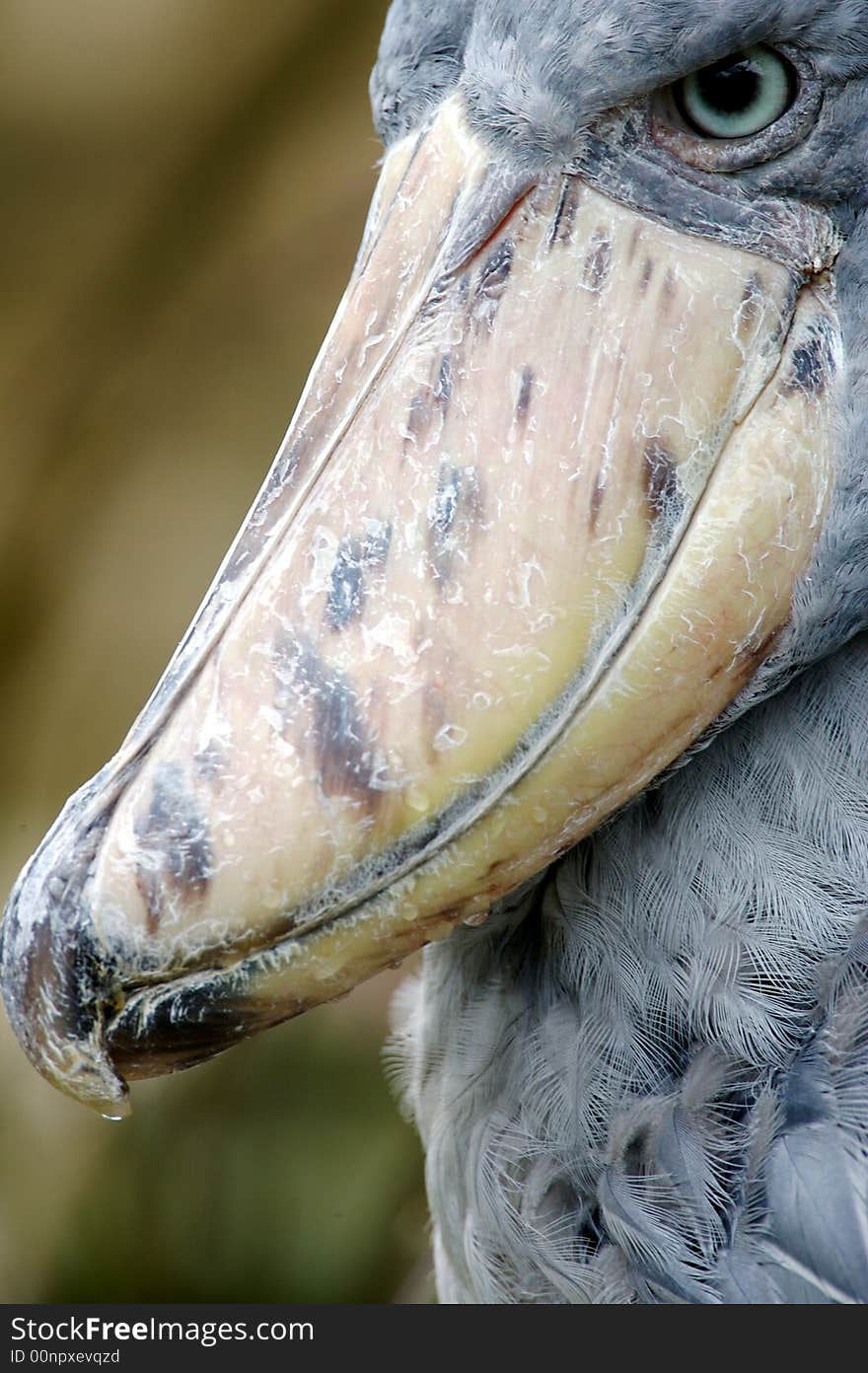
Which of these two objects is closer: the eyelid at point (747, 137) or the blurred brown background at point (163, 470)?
the eyelid at point (747, 137)

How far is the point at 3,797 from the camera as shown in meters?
3.28

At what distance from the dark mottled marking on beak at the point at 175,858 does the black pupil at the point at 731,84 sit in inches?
24.0

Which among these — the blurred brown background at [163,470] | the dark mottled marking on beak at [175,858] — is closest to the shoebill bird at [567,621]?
the dark mottled marking on beak at [175,858]

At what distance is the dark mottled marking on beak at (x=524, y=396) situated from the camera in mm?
1045

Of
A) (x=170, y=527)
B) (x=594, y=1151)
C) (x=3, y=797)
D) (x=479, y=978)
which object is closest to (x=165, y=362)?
(x=170, y=527)

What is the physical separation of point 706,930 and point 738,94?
0.62 meters

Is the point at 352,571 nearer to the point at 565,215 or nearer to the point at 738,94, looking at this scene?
the point at 565,215

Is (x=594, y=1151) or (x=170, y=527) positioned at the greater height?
(x=170, y=527)

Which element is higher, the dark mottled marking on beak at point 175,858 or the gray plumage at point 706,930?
the gray plumage at point 706,930

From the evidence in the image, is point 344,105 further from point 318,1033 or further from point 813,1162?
point 813,1162

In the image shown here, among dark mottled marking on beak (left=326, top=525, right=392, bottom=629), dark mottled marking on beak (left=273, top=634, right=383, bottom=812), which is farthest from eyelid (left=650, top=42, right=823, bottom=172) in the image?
dark mottled marking on beak (left=273, top=634, right=383, bottom=812)

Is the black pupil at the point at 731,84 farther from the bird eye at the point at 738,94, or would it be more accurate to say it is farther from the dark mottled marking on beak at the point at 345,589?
the dark mottled marking on beak at the point at 345,589

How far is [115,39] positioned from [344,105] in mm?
479

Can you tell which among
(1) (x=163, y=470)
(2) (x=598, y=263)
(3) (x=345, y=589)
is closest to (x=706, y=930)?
(3) (x=345, y=589)
